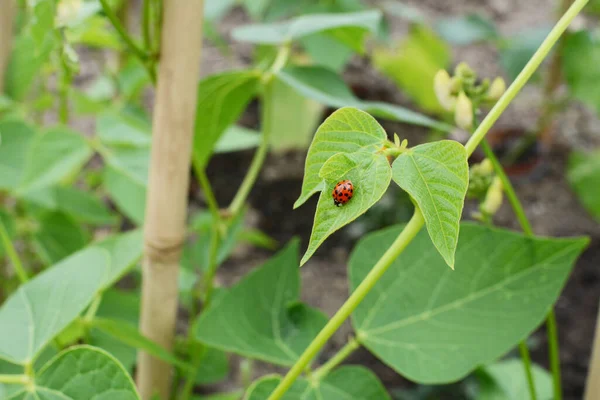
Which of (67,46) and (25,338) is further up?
(67,46)

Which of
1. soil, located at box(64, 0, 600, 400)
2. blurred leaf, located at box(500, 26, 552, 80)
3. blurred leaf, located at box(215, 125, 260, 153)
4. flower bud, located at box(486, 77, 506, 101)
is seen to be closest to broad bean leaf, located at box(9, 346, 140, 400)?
flower bud, located at box(486, 77, 506, 101)

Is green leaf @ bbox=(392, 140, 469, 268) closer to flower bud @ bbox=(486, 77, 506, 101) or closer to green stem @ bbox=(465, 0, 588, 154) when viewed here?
green stem @ bbox=(465, 0, 588, 154)

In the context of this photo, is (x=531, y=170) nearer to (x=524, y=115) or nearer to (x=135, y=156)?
(x=524, y=115)

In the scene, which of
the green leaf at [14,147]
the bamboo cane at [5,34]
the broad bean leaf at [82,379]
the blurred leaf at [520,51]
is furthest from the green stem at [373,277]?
the blurred leaf at [520,51]

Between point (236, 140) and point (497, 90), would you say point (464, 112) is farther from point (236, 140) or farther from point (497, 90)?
point (236, 140)

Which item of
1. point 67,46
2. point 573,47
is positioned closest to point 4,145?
point 67,46

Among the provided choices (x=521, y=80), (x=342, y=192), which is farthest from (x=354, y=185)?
(x=521, y=80)
